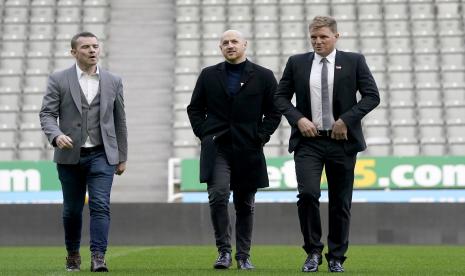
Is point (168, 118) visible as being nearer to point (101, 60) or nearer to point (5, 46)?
point (101, 60)

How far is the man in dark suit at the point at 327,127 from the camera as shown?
24.4 ft

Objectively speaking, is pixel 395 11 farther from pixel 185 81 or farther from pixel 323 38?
pixel 323 38

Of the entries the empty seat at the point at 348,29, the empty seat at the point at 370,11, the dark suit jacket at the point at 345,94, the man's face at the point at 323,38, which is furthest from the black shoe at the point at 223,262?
the empty seat at the point at 370,11

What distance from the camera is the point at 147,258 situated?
406 inches

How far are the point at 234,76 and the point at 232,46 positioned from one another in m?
0.29

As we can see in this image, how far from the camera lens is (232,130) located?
8.01 meters

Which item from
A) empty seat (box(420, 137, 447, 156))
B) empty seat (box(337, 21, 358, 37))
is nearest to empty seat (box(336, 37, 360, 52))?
empty seat (box(337, 21, 358, 37))

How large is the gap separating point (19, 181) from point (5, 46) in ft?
18.1

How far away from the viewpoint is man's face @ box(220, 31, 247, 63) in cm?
789

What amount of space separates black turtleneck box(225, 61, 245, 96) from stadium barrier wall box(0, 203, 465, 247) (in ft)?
21.1

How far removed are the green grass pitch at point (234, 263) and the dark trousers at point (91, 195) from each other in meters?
0.25

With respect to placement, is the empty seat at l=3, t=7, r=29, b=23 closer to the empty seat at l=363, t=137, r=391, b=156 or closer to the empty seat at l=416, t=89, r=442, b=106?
the empty seat at l=363, t=137, r=391, b=156

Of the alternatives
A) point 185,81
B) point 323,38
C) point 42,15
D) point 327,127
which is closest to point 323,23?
point 323,38

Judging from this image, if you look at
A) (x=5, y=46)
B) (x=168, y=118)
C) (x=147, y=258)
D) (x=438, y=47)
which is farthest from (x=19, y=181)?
(x=438, y=47)
